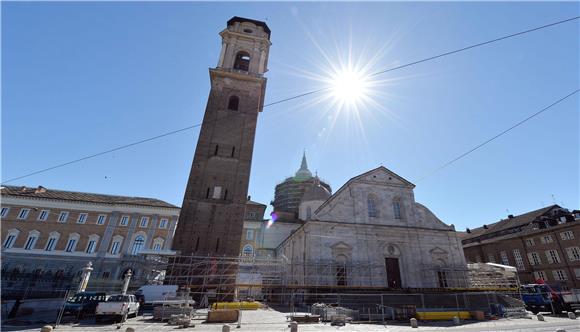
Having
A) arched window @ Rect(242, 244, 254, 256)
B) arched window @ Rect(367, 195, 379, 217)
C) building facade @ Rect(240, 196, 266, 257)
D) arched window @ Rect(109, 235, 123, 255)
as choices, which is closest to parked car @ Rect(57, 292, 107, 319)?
arched window @ Rect(367, 195, 379, 217)

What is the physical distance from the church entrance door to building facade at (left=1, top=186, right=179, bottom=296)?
92.6 feet

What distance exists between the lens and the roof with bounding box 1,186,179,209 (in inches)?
1481

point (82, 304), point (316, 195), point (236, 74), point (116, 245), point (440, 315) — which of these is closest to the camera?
point (82, 304)

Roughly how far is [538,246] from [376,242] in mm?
32549

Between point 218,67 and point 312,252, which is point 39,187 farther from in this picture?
point 312,252

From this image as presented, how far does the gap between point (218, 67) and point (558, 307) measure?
38.4 m

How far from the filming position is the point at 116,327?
11914mm

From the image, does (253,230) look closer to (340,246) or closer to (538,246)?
(340,246)

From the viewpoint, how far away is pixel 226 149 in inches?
1086

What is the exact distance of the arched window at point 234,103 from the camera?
102ft

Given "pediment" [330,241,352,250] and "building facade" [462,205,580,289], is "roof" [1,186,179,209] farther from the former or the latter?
"building facade" [462,205,580,289]

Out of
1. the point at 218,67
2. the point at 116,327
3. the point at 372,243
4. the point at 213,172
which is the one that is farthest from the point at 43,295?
the point at 372,243

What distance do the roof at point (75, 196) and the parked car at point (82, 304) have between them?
2471 cm

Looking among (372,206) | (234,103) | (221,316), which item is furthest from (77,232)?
(372,206)
